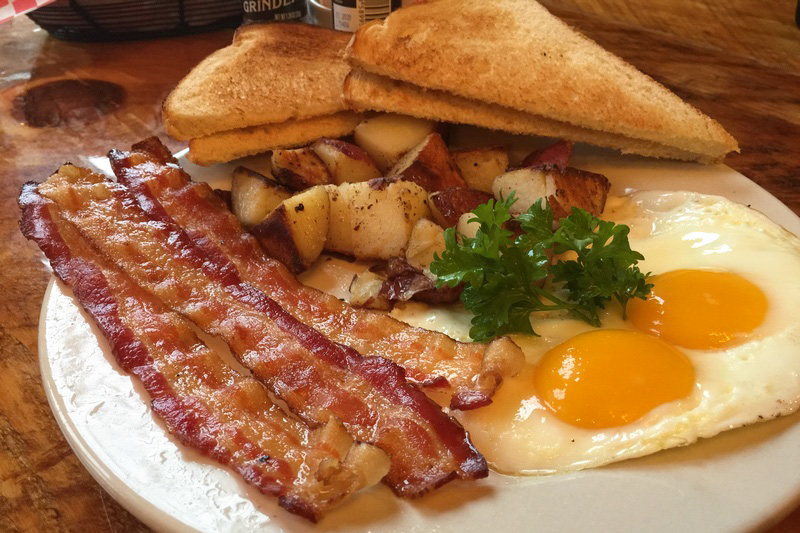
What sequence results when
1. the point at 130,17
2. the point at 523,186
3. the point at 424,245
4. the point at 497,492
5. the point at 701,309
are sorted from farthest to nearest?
the point at 130,17
the point at 523,186
the point at 424,245
the point at 701,309
the point at 497,492

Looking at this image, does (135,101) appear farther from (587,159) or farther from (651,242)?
(651,242)

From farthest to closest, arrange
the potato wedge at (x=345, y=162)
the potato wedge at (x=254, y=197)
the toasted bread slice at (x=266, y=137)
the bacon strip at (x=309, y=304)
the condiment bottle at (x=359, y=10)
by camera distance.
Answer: the condiment bottle at (x=359, y=10) → the toasted bread slice at (x=266, y=137) → the potato wedge at (x=345, y=162) → the potato wedge at (x=254, y=197) → the bacon strip at (x=309, y=304)

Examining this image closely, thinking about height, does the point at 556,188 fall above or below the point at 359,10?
below

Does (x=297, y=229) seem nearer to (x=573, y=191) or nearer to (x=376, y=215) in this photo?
(x=376, y=215)

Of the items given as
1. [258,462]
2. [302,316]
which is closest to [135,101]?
[302,316]

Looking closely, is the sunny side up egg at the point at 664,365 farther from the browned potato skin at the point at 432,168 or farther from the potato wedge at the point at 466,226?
the browned potato skin at the point at 432,168

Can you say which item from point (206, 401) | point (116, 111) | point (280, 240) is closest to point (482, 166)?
point (280, 240)

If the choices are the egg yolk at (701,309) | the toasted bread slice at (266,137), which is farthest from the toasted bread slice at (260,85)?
the egg yolk at (701,309)
